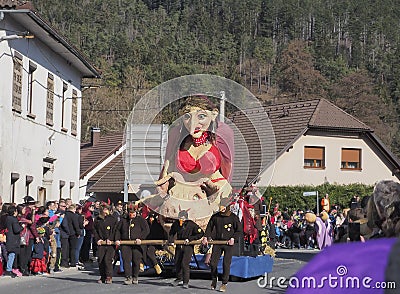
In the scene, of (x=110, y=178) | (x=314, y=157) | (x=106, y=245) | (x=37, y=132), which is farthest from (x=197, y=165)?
(x=110, y=178)

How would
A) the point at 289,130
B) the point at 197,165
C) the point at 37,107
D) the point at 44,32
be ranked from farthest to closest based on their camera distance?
1. the point at 289,130
2. the point at 37,107
3. the point at 44,32
4. the point at 197,165

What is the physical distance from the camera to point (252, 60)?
5453 inches

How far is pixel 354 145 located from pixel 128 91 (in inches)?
1164

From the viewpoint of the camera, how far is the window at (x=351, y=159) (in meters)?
46.2

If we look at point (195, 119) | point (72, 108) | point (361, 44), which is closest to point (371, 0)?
point (361, 44)

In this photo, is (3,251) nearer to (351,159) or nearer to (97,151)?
(351,159)

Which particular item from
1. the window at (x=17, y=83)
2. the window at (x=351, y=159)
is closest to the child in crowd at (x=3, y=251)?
the window at (x=17, y=83)

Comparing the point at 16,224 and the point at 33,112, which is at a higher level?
the point at 33,112

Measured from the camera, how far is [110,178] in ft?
149

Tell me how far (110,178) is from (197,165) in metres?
29.0

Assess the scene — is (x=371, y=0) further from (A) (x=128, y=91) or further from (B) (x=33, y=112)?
(B) (x=33, y=112)

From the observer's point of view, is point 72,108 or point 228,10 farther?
point 228,10

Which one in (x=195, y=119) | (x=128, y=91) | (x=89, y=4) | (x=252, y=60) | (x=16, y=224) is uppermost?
(x=89, y=4)

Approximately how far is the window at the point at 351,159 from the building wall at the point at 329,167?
219 mm
